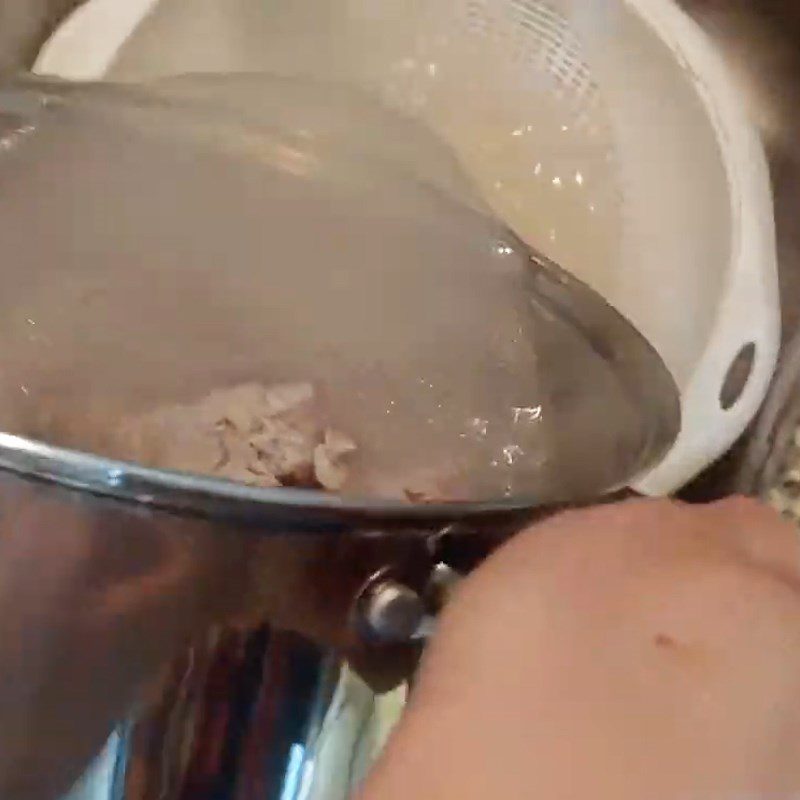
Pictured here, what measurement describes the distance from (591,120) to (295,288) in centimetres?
26

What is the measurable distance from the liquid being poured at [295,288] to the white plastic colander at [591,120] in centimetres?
9

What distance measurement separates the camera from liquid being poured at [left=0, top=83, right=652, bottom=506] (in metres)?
0.56

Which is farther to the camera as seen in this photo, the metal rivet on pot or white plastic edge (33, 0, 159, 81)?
white plastic edge (33, 0, 159, 81)

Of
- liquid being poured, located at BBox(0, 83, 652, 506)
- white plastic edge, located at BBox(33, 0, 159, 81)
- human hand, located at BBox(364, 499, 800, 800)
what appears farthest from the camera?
white plastic edge, located at BBox(33, 0, 159, 81)

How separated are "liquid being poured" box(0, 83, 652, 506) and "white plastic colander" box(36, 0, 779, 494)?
0.09 meters

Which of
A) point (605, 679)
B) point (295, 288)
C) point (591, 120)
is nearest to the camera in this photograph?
point (605, 679)

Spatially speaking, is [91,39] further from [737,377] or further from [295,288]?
[737,377]

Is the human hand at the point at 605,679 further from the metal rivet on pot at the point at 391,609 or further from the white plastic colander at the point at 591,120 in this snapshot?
the white plastic colander at the point at 591,120

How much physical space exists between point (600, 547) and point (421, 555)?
0.06 metres

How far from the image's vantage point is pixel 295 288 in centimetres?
59

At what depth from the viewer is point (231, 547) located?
36cm

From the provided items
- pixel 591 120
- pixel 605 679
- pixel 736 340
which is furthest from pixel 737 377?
pixel 605 679

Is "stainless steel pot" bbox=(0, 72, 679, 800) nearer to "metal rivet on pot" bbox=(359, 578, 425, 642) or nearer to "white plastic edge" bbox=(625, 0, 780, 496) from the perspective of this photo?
"metal rivet on pot" bbox=(359, 578, 425, 642)

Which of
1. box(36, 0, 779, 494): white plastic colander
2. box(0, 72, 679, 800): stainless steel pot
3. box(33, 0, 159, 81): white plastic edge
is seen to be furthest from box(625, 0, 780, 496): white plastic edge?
box(33, 0, 159, 81): white plastic edge
